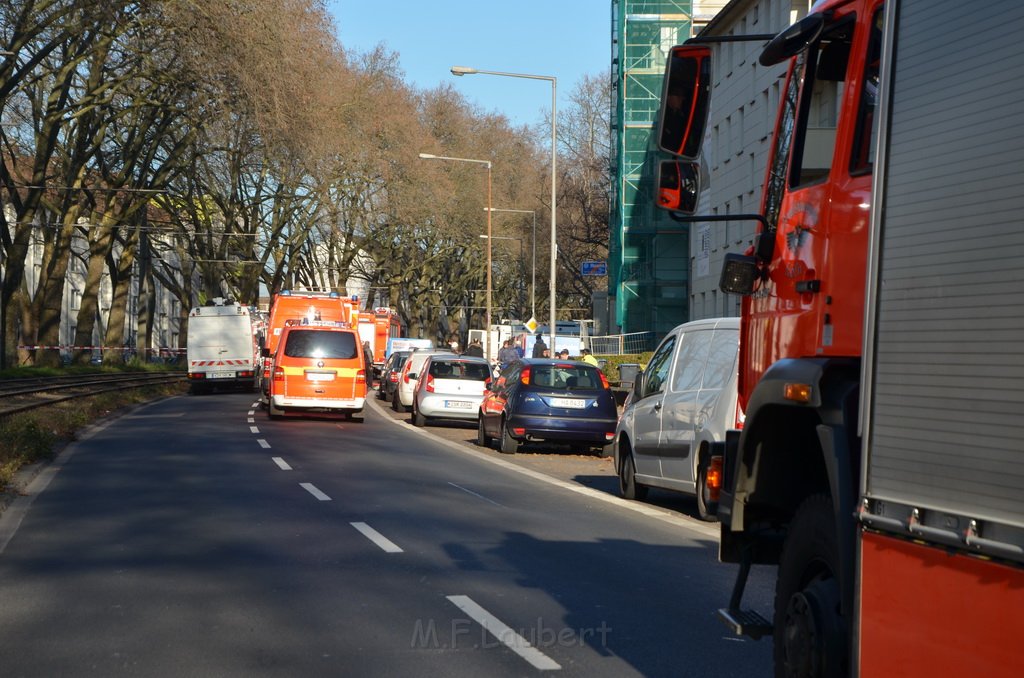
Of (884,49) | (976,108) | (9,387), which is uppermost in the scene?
(884,49)

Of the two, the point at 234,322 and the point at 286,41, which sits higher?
the point at 286,41

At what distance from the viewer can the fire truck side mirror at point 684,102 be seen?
5.42m

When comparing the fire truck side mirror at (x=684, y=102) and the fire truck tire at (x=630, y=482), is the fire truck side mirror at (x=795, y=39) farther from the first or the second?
the fire truck tire at (x=630, y=482)

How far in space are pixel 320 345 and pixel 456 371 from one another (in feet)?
9.10

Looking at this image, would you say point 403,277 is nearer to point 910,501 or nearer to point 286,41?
point 286,41

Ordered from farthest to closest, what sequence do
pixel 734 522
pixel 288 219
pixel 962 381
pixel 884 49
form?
pixel 288 219 → pixel 734 522 → pixel 884 49 → pixel 962 381

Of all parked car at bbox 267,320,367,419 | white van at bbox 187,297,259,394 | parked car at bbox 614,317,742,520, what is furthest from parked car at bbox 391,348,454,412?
parked car at bbox 614,317,742,520

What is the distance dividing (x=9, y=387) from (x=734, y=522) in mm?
32571

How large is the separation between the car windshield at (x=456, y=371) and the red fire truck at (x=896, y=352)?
22.3 meters

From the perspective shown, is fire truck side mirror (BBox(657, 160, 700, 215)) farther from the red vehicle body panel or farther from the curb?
the curb

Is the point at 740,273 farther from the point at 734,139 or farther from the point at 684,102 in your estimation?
the point at 734,139

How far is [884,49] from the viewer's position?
13.4 ft

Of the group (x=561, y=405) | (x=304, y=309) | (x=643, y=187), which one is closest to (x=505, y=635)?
(x=561, y=405)

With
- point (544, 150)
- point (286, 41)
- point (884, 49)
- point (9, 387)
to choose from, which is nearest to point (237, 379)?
point (9, 387)
